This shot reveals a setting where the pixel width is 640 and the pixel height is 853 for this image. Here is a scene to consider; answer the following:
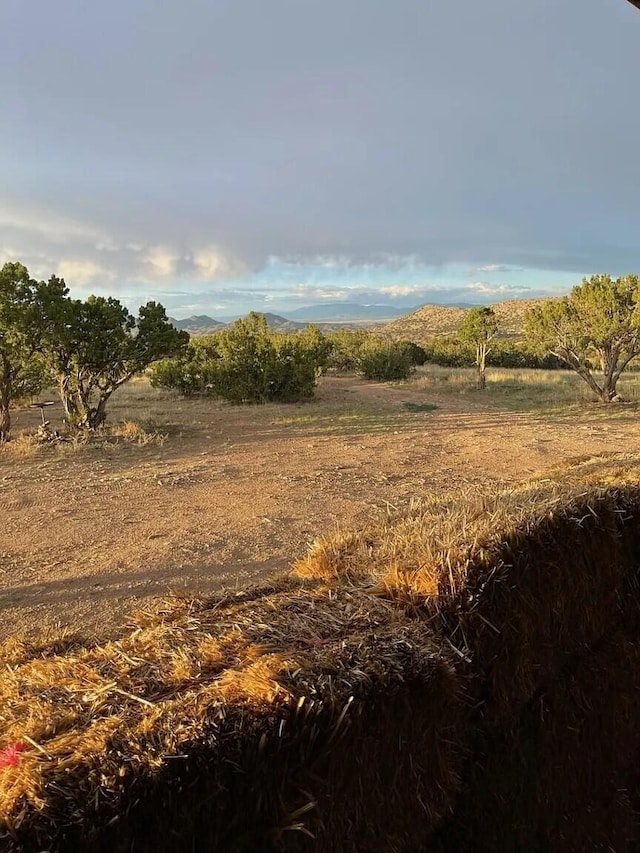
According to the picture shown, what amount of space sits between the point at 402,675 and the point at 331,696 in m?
0.22

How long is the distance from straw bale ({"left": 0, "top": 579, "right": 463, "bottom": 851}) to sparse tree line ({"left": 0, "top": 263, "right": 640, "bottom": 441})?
38.0ft

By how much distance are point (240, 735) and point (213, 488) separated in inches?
289

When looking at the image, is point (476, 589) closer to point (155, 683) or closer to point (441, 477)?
point (155, 683)

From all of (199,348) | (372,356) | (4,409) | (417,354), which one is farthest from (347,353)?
(4,409)

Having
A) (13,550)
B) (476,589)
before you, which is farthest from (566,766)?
(13,550)

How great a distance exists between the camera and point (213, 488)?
8320mm

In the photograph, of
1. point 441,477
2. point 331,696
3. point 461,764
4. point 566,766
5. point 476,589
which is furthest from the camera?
point 441,477

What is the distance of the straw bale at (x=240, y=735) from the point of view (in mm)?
991

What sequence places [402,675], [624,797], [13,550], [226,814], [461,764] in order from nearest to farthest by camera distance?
[226,814] < [402,675] < [461,764] < [624,797] < [13,550]

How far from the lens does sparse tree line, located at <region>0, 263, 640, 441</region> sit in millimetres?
11852

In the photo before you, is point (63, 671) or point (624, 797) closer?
point (63, 671)

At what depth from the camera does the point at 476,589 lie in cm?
169

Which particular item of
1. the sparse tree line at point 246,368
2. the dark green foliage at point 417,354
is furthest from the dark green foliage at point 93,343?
the dark green foliage at point 417,354

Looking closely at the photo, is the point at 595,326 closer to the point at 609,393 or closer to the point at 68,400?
the point at 609,393
